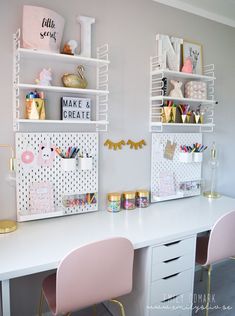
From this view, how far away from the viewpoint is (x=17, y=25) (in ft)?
5.24

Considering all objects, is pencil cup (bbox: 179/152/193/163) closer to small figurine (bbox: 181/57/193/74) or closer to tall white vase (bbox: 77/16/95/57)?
small figurine (bbox: 181/57/193/74)

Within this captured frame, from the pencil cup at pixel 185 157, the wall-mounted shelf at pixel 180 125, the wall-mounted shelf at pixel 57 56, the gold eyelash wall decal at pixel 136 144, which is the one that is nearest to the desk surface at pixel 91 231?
the pencil cup at pixel 185 157

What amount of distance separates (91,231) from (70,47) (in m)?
1.10

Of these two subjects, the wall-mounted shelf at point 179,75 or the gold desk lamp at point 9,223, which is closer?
the gold desk lamp at point 9,223

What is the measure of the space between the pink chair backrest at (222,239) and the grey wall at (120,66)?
26.7 inches

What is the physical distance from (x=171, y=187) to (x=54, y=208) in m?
0.96

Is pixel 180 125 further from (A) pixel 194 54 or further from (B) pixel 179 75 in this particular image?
(A) pixel 194 54

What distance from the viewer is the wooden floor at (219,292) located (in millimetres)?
1961

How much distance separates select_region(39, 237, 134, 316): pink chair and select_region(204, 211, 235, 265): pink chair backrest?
59 centimetres

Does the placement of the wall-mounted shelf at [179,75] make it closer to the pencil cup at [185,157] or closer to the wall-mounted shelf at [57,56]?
the wall-mounted shelf at [57,56]

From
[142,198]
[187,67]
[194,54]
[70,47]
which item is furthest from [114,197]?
[194,54]

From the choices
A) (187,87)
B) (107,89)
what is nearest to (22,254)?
→ (107,89)

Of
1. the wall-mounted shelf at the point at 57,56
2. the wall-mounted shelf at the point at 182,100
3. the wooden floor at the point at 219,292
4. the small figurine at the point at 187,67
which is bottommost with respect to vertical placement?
the wooden floor at the point at 219,292

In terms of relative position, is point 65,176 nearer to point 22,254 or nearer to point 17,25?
point 22,254
